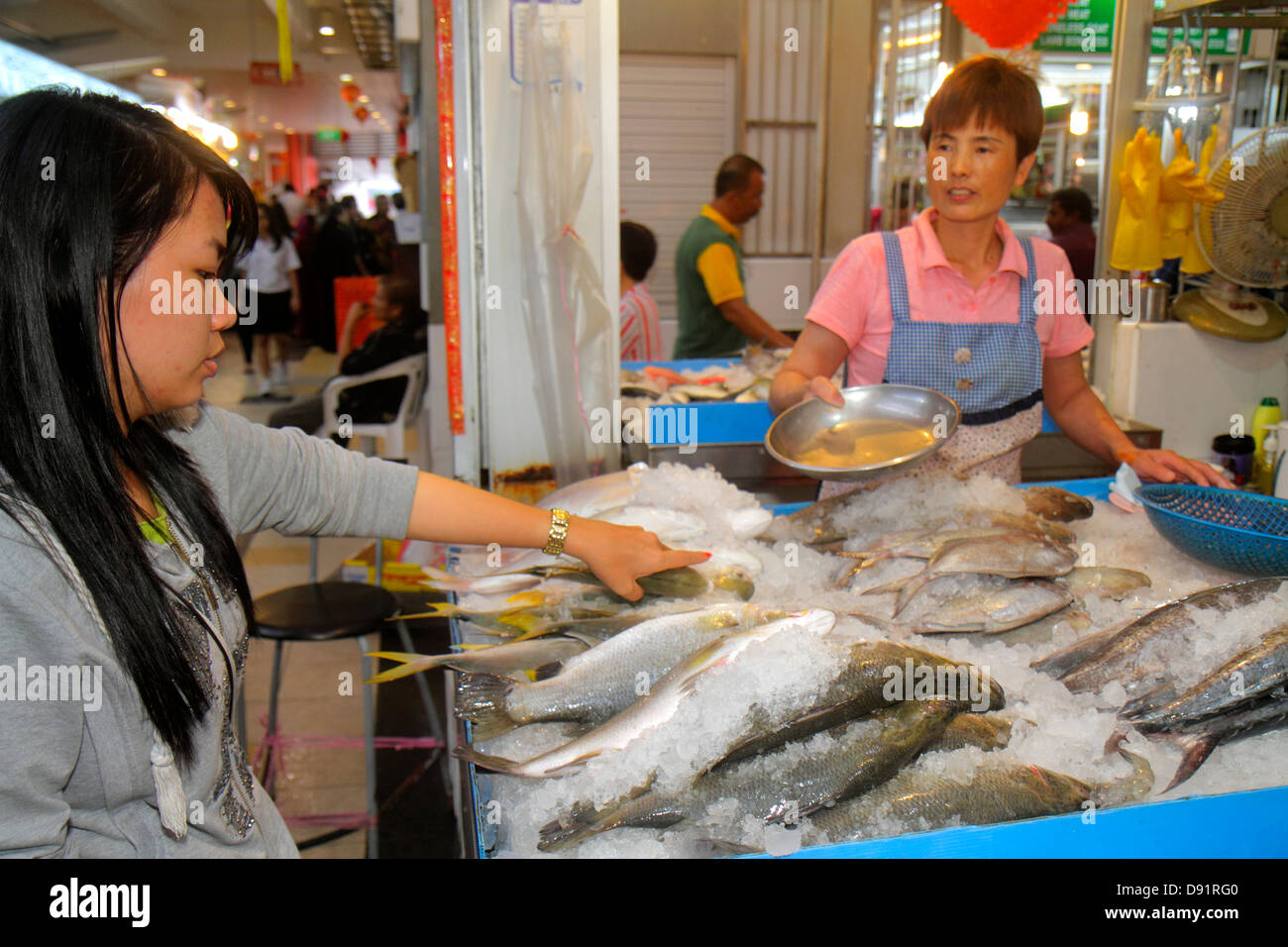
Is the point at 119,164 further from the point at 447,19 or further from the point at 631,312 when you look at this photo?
the point at 631,312

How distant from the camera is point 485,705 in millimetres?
1366

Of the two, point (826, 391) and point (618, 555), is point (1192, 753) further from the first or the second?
point (826, 391)

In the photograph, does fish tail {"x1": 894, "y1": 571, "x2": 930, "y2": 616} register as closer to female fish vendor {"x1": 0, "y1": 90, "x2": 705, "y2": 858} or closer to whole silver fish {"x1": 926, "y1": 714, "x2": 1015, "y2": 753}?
whole silver fish {"x1": 926, "y1": 714, "x2": 1015, "y2": 753}

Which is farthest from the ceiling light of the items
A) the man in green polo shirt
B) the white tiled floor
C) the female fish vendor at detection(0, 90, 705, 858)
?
the female fish vendor at detection(0, 90, 705, 858)

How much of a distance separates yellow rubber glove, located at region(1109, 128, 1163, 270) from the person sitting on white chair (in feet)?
11.6

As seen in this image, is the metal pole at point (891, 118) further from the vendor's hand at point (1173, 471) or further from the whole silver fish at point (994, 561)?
the whole silver fish at point (994, 561)

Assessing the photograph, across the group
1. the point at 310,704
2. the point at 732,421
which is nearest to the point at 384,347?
the point at 310,704

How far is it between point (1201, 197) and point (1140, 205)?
21cm

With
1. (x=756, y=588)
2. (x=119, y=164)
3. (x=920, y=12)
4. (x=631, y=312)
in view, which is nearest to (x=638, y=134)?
(x=920, y=12)

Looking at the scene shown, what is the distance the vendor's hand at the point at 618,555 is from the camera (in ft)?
5.49

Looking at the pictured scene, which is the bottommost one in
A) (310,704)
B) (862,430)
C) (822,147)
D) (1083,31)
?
(310,704)

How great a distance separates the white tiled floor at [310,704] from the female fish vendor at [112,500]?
7.15ft

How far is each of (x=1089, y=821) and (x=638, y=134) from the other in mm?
7052
